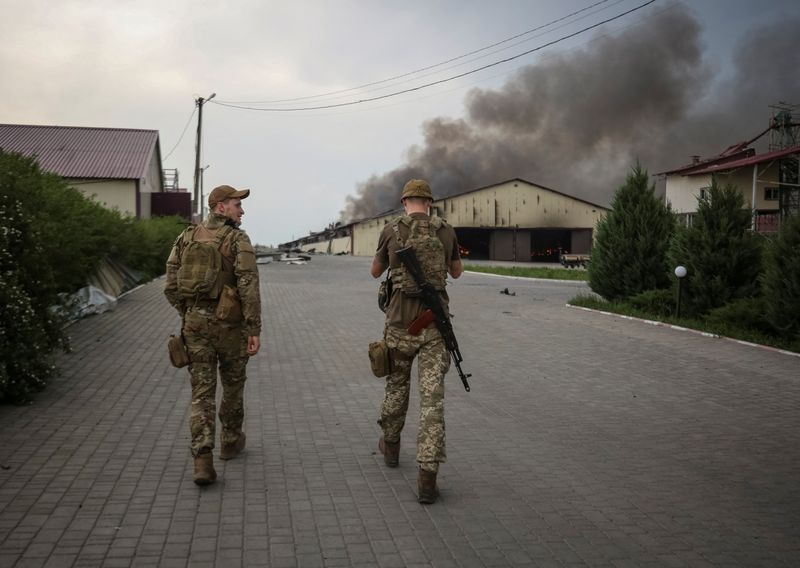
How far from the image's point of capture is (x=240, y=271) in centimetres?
532

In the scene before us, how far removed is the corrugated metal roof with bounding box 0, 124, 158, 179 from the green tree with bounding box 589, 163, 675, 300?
82.5 ft

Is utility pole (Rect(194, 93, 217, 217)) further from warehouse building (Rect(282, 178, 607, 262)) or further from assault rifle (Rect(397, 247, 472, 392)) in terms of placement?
assault rifle (Rect(397, 247, 472, 392))

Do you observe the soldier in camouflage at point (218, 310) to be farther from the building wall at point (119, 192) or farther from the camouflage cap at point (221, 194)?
the building wall at point (119, 192)

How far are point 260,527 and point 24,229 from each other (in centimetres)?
520

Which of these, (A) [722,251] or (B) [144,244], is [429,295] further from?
(B) [144,244]

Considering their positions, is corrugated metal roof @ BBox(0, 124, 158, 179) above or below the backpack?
above

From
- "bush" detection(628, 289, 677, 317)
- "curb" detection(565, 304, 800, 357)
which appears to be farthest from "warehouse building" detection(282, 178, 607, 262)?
"bush" detection(628, 289, 677, 317)

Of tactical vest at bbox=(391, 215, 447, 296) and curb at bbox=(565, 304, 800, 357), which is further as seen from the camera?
curb at bbox=(565, 304, 800, 357)

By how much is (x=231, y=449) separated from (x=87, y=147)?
1481 inches

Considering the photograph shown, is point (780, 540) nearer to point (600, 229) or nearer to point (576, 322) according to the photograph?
point (576, 322)

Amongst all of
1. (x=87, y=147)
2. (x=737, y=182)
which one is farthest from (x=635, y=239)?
(x=87, y=147)

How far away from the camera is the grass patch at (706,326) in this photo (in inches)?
462

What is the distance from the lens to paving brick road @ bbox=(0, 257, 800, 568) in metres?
4.16

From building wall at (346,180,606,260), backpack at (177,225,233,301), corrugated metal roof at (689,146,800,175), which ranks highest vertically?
corrugated metal roof at (689,146,800,175)
